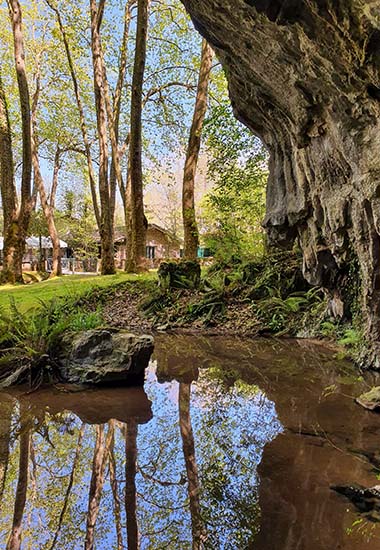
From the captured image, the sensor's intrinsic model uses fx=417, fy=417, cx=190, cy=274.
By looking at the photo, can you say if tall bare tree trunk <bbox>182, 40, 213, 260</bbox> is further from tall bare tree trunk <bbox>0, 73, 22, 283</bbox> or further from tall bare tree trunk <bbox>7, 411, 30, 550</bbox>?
tall bare tree trunk <bbox>7, 411, 30, 550</bbox>

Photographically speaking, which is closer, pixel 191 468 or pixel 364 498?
pixel 364 498

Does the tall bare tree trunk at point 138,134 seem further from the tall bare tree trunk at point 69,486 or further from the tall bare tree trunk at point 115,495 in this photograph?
the tall bare tree trunk at point 115,495

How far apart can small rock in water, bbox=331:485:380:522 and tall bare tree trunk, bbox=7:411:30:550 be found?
1909mm

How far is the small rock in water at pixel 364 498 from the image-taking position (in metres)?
2.40

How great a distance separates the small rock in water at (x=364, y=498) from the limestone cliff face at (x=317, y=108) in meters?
2.66

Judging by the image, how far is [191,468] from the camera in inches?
119

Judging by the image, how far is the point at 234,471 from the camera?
2965 millimetres

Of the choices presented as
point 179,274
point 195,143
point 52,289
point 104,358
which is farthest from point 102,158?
point 104,358

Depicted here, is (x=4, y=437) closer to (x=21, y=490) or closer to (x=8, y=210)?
(x=21, y=490)

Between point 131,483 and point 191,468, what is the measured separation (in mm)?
456

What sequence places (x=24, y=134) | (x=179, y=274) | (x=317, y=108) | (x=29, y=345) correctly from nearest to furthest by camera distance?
(x=317, y=108) → (x=29, y=345) → (x=179, y=274) → (x=24, y=134)

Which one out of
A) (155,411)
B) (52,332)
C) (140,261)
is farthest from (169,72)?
(155,411)

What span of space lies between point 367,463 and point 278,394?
1.77 metres

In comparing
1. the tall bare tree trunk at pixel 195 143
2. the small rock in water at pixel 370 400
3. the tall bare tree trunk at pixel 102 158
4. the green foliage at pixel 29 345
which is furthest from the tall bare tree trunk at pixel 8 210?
the small rock in water at pixel 370 400
